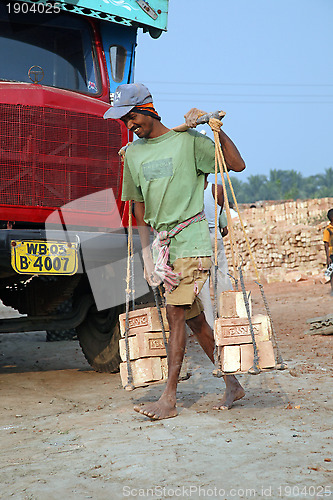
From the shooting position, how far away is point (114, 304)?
16.7ft

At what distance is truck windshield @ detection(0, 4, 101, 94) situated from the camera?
504 cm

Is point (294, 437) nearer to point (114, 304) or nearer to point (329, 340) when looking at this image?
point (114, 304)

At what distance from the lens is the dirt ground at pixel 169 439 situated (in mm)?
2395

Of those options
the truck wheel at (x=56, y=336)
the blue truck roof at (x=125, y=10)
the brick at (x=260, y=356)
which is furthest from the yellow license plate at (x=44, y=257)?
the truck wheel at (x=56, y=336)

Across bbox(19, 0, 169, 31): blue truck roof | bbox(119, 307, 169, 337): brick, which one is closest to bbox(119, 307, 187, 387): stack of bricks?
bbox(119, 307, 169, 337): brick

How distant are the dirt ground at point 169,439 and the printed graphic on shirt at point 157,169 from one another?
4.63ft

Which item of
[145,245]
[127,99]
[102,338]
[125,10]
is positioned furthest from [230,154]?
[102,338]

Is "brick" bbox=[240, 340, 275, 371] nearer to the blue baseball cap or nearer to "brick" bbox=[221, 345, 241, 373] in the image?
"brick" bbox=[221, 345, 241, 373]

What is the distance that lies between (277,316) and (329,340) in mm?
3208

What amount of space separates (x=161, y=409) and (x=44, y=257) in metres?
1.58

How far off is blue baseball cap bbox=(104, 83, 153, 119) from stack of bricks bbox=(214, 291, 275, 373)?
1263 mm

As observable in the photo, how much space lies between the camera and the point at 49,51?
5.24 m

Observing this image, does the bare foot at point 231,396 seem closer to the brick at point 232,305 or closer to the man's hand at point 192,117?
the brick at point 232,305

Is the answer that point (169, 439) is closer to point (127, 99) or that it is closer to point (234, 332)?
point (234, 332)
